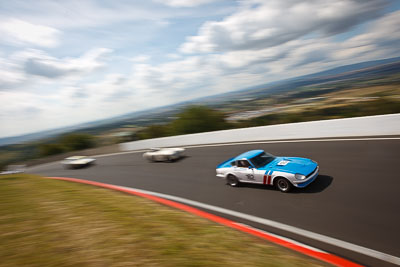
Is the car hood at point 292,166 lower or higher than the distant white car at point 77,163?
higher

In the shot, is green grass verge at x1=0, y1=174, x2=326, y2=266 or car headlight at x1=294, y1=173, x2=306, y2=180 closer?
green grass verge at x1=0, y1=174, x2=326, y2=266

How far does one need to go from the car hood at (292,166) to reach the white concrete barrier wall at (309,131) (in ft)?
19.0

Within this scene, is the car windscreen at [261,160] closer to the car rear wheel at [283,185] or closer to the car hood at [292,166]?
the car hood at [292,166]

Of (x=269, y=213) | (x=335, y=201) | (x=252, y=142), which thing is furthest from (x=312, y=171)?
(x=252, y=142)

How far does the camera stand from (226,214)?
18.9 feet

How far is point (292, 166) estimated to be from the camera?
Answer: 6297mm

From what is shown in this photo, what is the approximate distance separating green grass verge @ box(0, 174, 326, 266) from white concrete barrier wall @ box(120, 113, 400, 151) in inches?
360

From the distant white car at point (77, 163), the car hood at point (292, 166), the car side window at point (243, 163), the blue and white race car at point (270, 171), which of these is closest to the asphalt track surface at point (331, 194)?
the blue and white race car at point (270, 171)

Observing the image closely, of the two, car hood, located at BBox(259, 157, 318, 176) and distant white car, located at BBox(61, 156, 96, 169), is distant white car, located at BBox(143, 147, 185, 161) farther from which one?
car hood, located at BBox(259, 157, 318, 176)

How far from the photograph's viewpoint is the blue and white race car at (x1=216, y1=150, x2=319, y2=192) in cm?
600

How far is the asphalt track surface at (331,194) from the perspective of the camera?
4137 mm

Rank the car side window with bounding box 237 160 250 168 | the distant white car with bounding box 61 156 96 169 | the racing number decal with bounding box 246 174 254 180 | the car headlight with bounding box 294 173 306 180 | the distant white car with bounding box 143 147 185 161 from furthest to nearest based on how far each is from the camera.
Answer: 1. the distant white car with bounding box 61 156 96 169
2. the distant white car with bounding box 143 147 185 161
3. the car side window with bounding box 237 160 250 168
4. the racing number decal with bounding box 246 174 254 180
5. the car headlight with bounding box 294 173 306 180

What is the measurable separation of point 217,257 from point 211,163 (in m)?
7.19

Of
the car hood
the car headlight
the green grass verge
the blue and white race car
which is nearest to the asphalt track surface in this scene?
the blue and white race car
